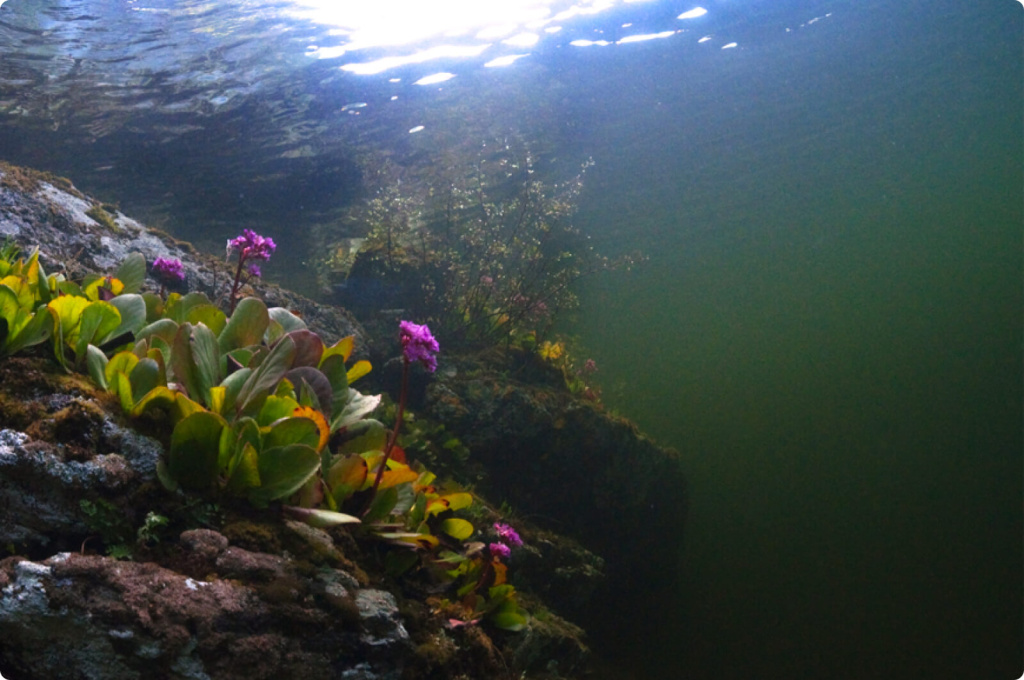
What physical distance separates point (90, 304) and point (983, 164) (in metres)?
33.2

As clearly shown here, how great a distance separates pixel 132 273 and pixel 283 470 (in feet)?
7.38

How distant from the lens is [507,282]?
918 centimetres

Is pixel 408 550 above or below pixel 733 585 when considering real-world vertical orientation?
above

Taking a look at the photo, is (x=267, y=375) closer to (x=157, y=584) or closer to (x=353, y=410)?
(x=353, y=410)

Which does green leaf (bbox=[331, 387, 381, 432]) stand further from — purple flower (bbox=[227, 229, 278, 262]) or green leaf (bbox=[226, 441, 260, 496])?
purple flower (bbox=[227, 229, 278, 262])

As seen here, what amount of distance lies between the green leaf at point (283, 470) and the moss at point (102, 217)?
4329 mm

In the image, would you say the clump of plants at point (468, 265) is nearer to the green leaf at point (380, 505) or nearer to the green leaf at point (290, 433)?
the green leaf at point (380, 505)

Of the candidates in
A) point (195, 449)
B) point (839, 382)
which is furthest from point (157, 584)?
point (839, 382)

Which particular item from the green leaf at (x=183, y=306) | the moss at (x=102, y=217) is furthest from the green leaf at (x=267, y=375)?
the moss at (x=102, y=217)

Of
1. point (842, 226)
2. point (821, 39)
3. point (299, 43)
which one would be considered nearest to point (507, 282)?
point (299, 43)

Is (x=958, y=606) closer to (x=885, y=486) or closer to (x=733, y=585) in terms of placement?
(x=733, y=585)

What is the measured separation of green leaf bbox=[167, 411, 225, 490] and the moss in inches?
166

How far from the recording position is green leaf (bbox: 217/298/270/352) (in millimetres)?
3021

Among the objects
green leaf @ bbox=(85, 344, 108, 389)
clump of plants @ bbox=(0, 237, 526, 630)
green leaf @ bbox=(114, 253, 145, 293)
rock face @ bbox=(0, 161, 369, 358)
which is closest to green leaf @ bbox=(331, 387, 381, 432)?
clump of plants @ bbox=(0, 237, 526, 630)
